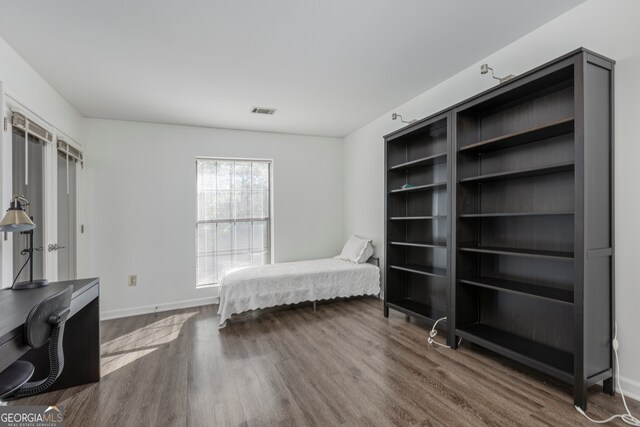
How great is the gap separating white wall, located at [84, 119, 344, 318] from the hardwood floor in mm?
984

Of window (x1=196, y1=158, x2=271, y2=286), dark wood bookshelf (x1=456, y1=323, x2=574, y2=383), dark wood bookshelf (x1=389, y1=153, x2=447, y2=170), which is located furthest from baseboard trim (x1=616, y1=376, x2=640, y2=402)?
window (x1=196, y1=158, x2=271, y2=286)

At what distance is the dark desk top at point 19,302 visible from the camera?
1.31 metres

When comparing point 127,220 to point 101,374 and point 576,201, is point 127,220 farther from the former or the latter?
point 576,201

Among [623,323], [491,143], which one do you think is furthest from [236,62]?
[623,323]

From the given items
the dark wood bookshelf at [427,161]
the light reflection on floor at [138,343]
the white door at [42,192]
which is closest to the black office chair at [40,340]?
the white door at [42,192]

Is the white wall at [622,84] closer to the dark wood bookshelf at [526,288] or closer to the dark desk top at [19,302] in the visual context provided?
the dark wood bookshelf at [526,288]

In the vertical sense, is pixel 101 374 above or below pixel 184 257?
below

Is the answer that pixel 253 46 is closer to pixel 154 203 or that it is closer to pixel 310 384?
pixel 310 384

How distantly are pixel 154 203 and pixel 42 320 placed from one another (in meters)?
2.95

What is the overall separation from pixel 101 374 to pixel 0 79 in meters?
2.24

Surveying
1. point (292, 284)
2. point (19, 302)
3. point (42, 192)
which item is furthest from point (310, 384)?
point (42, 192)

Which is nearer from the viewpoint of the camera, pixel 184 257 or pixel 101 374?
pixel 101 374

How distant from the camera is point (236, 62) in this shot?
103 inches

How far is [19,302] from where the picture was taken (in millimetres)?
1694
